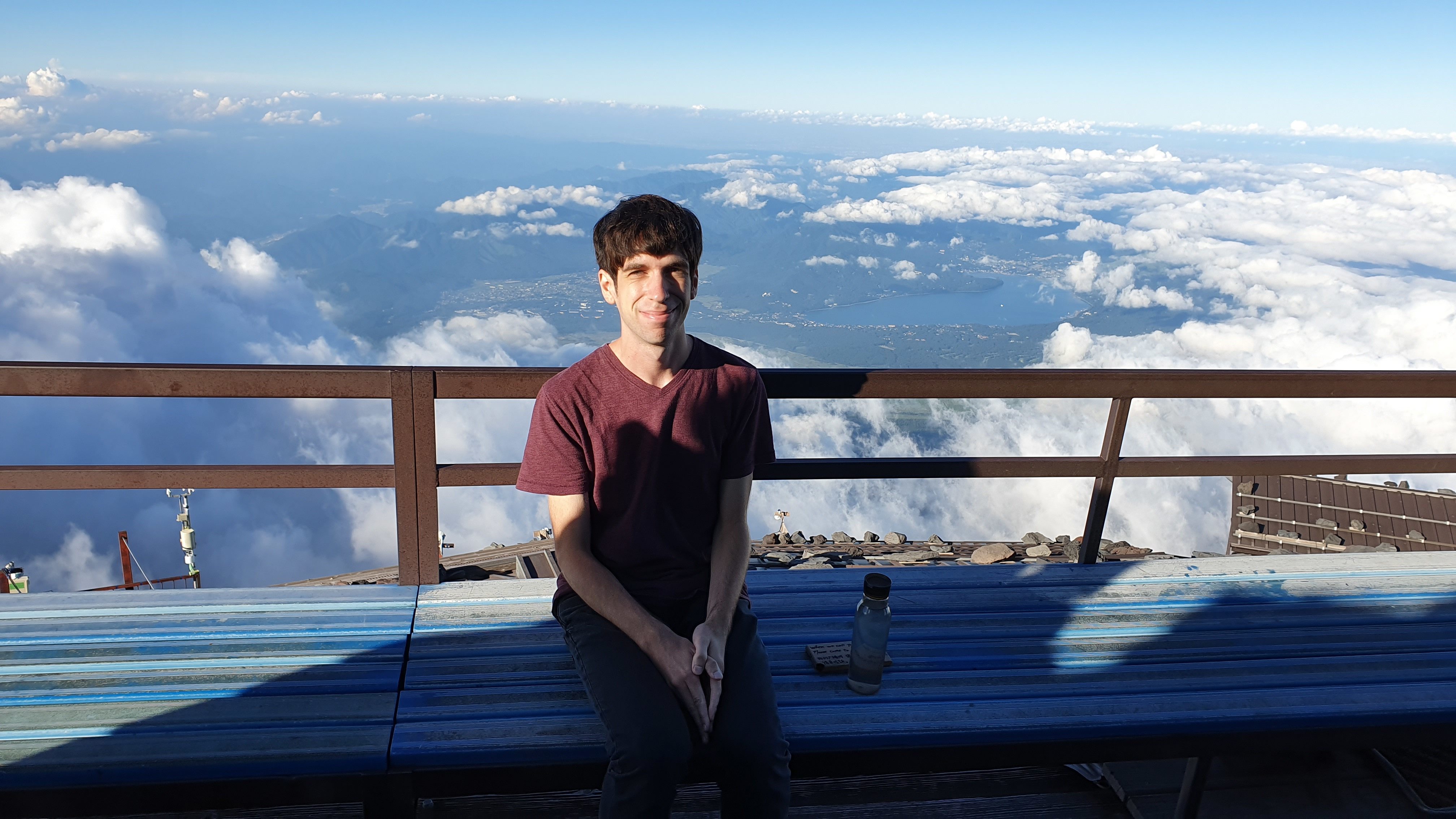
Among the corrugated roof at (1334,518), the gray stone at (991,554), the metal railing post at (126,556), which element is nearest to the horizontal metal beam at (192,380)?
the gray stone at (991,554)

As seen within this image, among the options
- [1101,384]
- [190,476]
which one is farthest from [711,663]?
[1101,384]

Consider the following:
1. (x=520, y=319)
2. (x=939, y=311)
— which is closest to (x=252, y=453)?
(x=520, y=319)

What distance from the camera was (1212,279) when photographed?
16662 centimetres

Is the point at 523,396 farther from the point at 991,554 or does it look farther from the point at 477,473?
the point at 991,554

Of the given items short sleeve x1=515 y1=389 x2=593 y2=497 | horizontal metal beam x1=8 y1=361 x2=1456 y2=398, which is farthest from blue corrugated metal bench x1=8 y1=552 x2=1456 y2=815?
horizontal metal beam x1=8 y1=361 x2=1456 y2=398

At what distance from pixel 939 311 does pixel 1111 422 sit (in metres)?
172

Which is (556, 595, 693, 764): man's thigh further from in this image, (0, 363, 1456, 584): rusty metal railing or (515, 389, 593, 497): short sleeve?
(0, 363, 1456, 584): rusty metal railing

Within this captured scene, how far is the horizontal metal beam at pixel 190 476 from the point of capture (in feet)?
8.59

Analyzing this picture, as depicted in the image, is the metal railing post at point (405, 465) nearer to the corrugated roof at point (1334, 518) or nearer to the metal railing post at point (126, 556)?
the corrugated roof at point (1334, 518)

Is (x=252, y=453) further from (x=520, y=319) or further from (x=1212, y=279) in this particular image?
(x=1212, y=279)

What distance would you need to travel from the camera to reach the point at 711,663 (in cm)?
214

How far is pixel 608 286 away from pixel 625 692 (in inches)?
40.6

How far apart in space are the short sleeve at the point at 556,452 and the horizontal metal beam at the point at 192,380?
2.03 feet

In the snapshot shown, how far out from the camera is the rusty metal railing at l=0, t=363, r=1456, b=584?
8.56 ft
